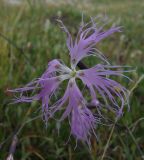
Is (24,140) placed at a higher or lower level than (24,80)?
lower

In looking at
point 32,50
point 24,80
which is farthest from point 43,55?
point 24,80

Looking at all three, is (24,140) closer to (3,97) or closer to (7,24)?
(3,97)

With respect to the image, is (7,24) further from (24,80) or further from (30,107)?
(30,107)

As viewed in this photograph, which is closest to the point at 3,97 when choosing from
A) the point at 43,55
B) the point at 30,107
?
the point at 30,107

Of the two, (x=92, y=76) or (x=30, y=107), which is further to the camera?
(x=30, y=107)

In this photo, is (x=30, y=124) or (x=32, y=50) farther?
(x=32, y=50)

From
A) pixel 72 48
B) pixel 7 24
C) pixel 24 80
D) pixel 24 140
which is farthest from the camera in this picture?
pixel 7 24

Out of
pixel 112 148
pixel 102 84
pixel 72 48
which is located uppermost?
pixel 72 48

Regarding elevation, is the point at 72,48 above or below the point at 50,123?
above

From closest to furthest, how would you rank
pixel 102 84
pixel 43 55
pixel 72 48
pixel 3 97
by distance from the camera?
pixel 102 84 → pixel 72 48 → pixel 3 97 → pixel 43 55
